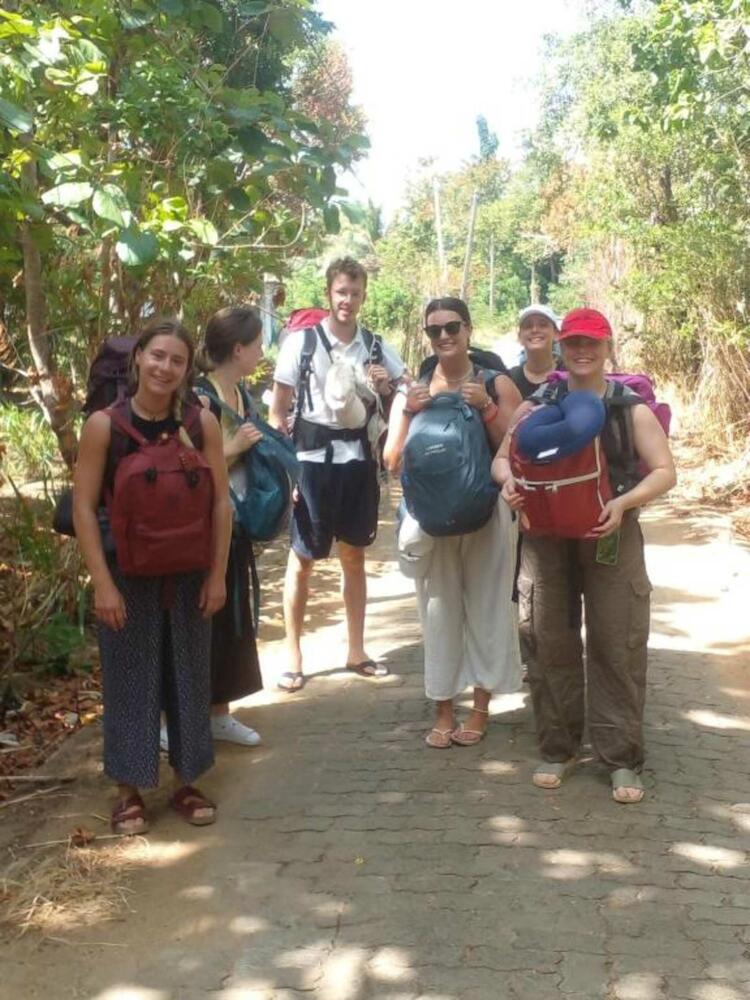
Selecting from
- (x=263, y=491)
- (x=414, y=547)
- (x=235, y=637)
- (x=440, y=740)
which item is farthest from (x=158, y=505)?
(x=440, y=740)

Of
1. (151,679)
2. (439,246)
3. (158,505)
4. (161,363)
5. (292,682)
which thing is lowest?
(292,682)

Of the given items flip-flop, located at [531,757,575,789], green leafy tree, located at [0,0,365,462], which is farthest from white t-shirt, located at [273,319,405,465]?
flip-flop, located at [531,757,575,789]

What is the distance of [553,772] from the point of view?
4.38m

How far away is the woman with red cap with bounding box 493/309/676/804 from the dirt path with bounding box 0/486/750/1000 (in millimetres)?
195

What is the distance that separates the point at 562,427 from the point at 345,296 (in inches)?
69.7

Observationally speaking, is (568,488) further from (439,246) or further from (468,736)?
(439,246)

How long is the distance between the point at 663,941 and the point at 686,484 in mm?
9058

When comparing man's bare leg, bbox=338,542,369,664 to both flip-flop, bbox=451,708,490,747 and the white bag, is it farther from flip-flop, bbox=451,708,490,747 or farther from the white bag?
flip-flop, bbox=451,708,490,747

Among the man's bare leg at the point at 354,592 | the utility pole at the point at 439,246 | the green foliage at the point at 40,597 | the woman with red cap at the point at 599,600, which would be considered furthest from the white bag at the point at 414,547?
the utility pole at the point at 439,246

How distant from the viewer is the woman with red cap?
13.4 ft

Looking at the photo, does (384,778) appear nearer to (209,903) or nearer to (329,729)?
(329,729)

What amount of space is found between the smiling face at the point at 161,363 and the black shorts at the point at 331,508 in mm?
1654

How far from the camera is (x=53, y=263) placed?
6453mm

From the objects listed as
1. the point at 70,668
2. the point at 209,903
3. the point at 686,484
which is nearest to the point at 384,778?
the point at 209,903
